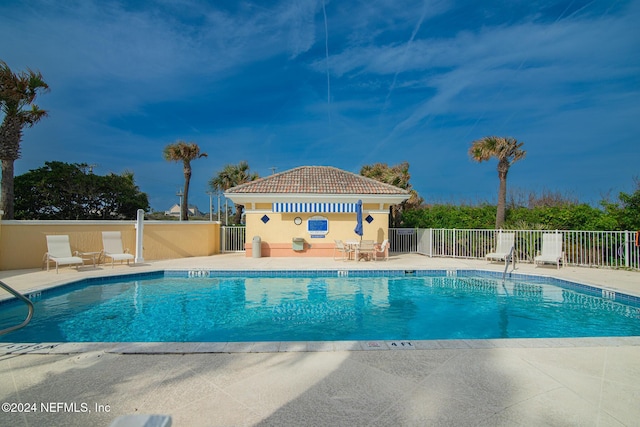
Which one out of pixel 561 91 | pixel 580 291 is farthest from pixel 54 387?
pixel 561 91

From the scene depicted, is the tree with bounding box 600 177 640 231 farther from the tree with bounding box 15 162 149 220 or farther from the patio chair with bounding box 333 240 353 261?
the tree with bounding box 15 162 149 220

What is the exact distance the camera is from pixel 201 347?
567cm

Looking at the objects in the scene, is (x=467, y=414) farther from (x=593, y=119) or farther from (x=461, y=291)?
(x=593, y=119)

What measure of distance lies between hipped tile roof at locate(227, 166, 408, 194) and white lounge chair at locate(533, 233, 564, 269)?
7.95m

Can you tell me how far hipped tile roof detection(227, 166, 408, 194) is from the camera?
21047 mm

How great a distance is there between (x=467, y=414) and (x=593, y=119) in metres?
41.9

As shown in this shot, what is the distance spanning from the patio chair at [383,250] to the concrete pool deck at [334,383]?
529 inches

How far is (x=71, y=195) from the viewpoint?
2920cm

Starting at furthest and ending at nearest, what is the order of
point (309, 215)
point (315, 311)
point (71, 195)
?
point (71, 195) → point (309, 215) → point (315, 311)

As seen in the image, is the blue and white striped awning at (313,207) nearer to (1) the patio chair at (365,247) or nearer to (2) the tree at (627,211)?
(1) the patio chair at (365,247)

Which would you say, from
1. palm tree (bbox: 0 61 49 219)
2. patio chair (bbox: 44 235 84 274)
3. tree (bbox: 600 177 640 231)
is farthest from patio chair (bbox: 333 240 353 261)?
palm tree (bbox: 0 61 49 219)

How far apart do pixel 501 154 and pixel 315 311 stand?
765 inches

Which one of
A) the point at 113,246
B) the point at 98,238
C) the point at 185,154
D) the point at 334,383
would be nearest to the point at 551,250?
the point at 334,383

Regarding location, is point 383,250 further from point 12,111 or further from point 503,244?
point 12,111
